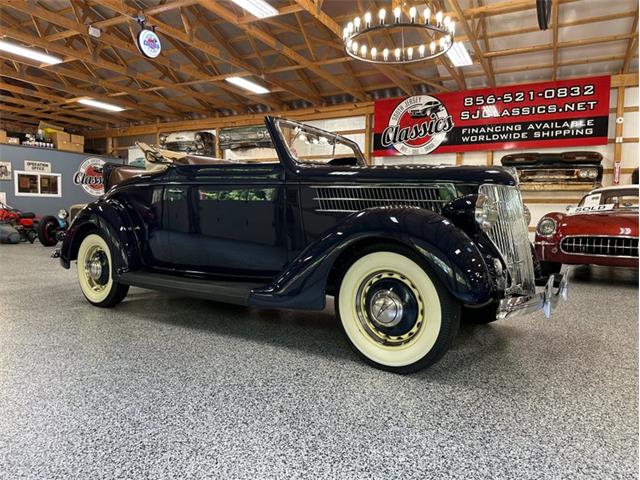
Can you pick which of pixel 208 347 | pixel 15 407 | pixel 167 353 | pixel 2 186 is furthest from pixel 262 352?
pixel 2 186

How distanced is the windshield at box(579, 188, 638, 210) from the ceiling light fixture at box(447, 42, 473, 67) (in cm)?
377

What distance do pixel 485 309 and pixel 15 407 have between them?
2.49 m

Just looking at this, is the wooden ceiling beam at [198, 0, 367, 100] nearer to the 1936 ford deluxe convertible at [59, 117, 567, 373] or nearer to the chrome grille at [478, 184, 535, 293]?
the 1936 ford deluxe convertible at [59, 117, 567, 373]

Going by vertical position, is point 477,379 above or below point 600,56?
below

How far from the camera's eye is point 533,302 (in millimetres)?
2008

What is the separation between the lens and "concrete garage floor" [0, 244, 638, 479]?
1.26m

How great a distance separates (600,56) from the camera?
855 cm

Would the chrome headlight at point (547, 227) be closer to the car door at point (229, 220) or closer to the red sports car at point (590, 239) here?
the red sports car at point (590, 239)

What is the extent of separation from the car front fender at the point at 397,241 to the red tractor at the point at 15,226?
9420 mm

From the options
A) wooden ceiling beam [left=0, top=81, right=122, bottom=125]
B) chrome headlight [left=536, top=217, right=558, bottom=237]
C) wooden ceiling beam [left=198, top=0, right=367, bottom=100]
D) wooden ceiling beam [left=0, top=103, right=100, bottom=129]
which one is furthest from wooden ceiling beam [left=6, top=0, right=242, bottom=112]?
chrome headlight [left=536, top=217, right=558, bottom=237]

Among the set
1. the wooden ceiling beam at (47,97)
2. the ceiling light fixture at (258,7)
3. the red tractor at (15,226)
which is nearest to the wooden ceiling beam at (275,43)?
the ceiling light fixture at (258,7)

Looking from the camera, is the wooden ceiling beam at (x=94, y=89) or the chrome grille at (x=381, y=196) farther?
the wooden ceiling beam at (x=94, y=89)

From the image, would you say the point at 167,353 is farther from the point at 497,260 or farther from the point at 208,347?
the point at 497,260

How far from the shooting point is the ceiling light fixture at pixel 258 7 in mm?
6223
